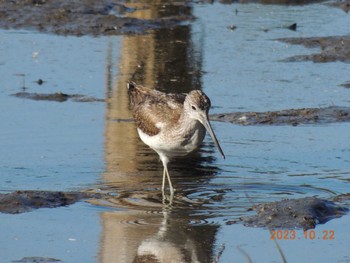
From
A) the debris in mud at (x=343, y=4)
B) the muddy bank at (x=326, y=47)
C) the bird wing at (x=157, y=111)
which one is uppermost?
the bird wing at (x=157, y=111)

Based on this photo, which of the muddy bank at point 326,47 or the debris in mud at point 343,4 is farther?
the debris in mud at point 343,4

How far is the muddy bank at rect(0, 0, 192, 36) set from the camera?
15.2 metres

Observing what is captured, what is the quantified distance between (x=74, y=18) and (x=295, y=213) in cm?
821

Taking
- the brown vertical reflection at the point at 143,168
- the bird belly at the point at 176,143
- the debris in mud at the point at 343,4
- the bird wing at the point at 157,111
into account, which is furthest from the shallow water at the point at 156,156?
the debris in mud at the point at 343,4

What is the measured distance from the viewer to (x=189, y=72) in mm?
12984

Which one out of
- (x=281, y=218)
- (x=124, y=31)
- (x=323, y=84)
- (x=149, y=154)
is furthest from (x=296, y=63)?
(x=281, y=218)

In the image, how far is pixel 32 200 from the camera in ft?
27.7

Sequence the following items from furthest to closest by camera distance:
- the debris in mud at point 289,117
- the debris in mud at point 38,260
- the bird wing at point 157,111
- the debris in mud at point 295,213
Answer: the debris in mud at point 289,117 < the bird wing at point 157,111 < the debris in mud at point 295,213 < the debris in mud at point 38,260

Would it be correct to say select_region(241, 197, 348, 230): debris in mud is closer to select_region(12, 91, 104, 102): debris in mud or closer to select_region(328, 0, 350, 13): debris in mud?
select_region(12, 91, 104, 102): debris in mud

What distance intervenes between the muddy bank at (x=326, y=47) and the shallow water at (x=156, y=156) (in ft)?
0.66

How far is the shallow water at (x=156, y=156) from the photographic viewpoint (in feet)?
25.1

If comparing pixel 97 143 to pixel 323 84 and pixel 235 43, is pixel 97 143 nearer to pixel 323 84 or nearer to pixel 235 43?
pixel 323 84

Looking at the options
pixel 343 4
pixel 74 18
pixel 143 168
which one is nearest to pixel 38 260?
pixel 143 168

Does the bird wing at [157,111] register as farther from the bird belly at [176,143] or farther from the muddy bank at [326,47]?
the muddy bank at [326,47]
